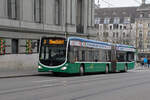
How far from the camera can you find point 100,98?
12.0 meters

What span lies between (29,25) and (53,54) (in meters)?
7.90

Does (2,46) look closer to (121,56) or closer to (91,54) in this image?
(91,54)

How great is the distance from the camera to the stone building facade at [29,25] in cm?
2730

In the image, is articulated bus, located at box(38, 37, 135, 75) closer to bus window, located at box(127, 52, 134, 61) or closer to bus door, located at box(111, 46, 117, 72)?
bus door, located at box(111, 46, 117, 72)

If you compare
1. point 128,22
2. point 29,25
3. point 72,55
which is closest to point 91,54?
point 72,55

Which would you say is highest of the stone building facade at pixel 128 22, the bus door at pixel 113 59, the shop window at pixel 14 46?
the stone building facade at pixel 128 22

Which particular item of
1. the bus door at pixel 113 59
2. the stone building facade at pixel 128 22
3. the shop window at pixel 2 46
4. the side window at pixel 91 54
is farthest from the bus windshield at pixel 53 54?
the stone building facade at pixel 128 22

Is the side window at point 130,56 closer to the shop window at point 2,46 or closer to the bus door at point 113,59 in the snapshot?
the bus door at point 113,59

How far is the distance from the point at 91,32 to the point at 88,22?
1362 mm

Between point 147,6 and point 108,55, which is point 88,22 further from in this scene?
point 147,6

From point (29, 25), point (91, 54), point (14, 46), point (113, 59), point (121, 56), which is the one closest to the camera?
point (91, 54)

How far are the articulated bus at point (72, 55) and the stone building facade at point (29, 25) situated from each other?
15.9 ft

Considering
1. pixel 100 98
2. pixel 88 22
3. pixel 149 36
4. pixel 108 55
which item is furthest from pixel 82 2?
pixel 149 36

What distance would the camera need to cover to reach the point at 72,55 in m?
23.3
